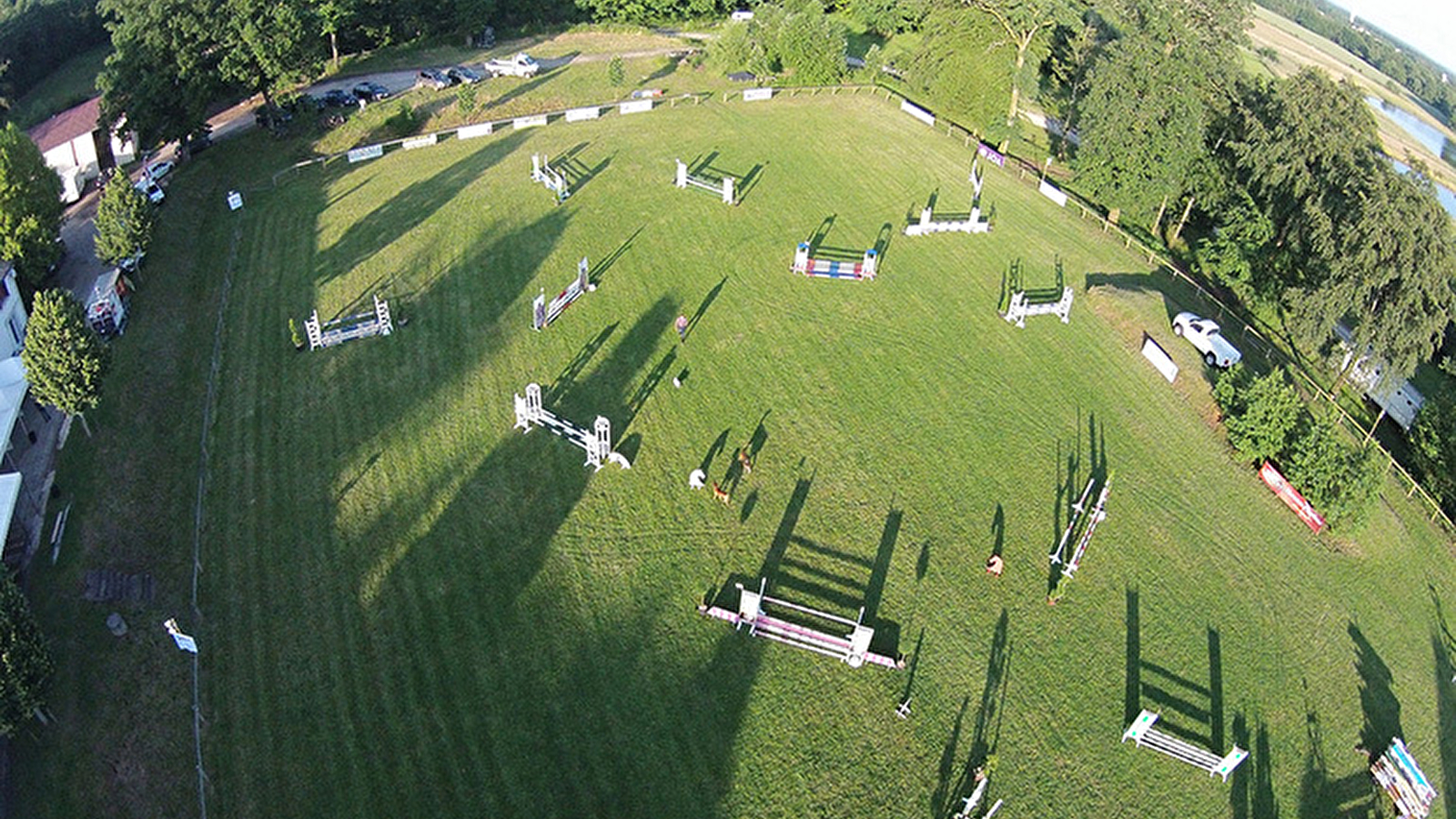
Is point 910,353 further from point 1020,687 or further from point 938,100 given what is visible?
point 938,100

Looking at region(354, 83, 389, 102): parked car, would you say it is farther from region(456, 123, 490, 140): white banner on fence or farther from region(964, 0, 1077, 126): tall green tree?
region(964, 0, 1077, 126): tall green tree

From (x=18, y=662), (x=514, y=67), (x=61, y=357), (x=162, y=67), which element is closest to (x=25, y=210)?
(x=162, y=67)

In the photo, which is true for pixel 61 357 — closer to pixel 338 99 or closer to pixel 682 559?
pixel 682 559

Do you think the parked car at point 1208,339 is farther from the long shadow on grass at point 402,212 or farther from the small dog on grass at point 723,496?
the long shadow on grass at point 402,212

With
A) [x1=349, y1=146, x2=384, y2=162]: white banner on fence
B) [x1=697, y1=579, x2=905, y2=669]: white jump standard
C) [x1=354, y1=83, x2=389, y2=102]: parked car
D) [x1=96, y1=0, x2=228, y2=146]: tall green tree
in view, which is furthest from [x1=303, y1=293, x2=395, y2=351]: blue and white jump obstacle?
[x1=354, y1=83, x2=389, y2=102]: parked car

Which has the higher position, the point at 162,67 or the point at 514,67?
the point at 162,67

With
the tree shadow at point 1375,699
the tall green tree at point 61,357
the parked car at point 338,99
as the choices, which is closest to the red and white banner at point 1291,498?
the tree shadow at point 1375,699

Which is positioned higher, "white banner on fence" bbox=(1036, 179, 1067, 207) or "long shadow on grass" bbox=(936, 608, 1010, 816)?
→ "white banner on fence" bbox=(1036, 179, 1067, 207)
